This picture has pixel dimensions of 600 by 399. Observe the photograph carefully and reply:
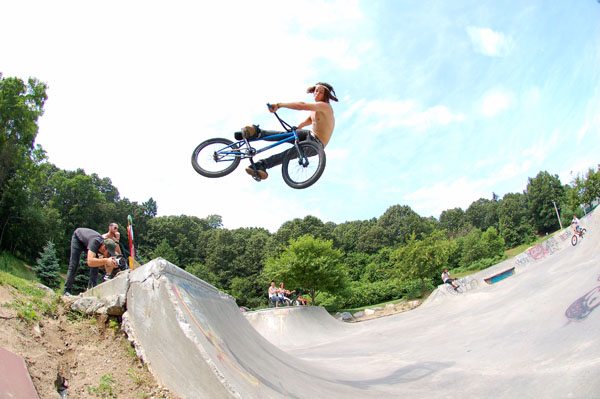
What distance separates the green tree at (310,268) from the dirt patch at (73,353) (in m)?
25.8

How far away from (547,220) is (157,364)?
287 feet

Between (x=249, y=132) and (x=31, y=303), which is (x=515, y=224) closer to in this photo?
(x=249, y=132)

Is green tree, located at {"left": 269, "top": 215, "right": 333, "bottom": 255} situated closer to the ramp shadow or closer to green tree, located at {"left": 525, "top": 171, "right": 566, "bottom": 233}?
green tree, located at {"left": 525, "top": 171, "right": 566, "bottom": 233}

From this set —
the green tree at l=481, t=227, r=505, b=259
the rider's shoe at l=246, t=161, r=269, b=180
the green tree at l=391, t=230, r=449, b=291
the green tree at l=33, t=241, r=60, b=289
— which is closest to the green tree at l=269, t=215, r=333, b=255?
the green tree at l=481, t=227, r=505, b=259

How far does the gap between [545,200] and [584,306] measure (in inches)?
3181

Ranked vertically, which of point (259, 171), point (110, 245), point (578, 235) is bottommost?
point (578, 235)

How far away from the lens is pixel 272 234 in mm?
63000

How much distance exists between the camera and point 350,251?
69500 millimetres

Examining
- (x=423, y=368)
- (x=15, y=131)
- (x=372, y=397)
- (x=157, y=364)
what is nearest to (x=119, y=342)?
(x=157, y=364)

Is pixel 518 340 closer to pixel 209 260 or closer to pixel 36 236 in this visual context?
pixel 36 236

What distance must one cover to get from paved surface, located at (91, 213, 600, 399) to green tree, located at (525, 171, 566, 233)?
75.6m

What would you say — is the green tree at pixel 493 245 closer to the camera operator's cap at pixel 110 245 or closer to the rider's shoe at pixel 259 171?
the rider's shoe at pixel 259 171

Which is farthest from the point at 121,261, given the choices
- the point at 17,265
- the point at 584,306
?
the point at 17,265

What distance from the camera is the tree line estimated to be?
29250 millimetres
